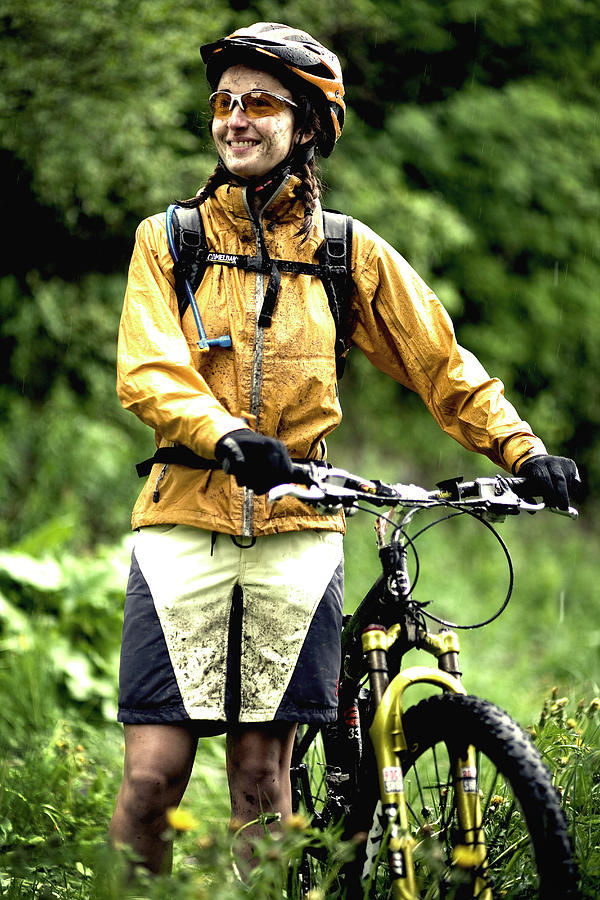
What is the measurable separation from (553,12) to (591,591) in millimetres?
5448

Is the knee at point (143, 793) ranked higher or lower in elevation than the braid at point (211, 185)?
lower

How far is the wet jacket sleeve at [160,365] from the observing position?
95.7 inches

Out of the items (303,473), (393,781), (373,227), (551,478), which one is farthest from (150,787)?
(373,227)

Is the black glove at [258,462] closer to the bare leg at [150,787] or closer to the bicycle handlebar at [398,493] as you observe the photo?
the bicycle handlebar at [398,493]

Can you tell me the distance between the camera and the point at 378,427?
10727 mm

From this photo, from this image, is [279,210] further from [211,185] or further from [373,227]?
[373,227]

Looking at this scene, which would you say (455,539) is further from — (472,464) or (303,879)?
(303,879)

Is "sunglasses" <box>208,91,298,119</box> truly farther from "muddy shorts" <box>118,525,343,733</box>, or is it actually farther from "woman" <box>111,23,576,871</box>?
"muddy shorts" <box>118,525,343,733</box>

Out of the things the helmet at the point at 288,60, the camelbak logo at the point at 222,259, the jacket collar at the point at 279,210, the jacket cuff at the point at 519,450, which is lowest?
the jacket cuff at the point at 519,450

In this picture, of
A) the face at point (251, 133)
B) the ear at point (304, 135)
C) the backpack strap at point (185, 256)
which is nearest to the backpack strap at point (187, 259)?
the backpack strap at point (185, 256)

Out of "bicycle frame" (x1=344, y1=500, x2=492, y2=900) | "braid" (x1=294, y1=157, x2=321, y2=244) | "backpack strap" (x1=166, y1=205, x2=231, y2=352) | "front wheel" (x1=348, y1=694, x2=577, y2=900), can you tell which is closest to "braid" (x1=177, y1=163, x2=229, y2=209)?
"backpack strap" (x1=166, y1=205, x2=231, y2=352)

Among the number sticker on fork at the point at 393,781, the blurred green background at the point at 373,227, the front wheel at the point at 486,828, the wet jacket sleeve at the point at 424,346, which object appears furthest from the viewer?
the blurred green background at the point at 373,227

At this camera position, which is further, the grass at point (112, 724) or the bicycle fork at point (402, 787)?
the grass at point (112, 724)

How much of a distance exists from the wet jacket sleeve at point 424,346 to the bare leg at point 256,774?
101 cm
